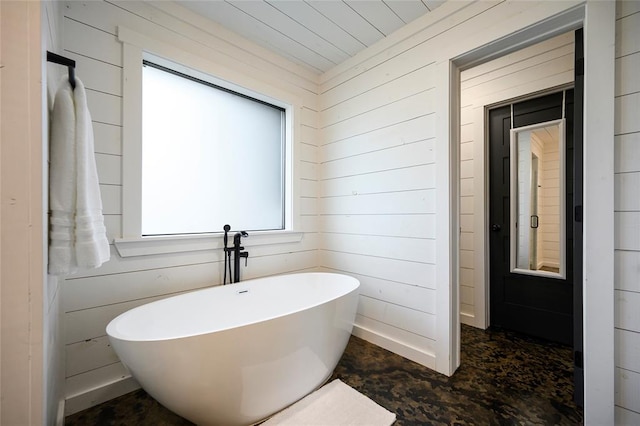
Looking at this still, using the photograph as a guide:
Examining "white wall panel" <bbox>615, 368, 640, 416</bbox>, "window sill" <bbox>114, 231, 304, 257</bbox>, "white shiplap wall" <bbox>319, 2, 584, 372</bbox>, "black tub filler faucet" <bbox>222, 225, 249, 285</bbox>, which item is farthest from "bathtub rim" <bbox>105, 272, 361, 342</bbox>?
"white wall panel" <bbox>615, 368, 640, 416</bbox>

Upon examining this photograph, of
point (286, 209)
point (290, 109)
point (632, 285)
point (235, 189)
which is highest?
point (290, 109)

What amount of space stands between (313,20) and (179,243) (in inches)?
75.0

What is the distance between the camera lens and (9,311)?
64cm

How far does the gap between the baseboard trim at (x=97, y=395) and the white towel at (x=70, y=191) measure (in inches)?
42.8

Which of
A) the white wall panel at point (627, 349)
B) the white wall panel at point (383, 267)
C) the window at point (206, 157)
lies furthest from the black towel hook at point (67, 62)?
the white wall panel at point (627, 349)

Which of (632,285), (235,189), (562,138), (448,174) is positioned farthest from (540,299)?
(235,189)

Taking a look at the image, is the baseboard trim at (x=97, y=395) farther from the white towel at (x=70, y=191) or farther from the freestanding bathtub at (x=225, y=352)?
the white towel at (x=70, y=191)

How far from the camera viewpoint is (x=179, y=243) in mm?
1763

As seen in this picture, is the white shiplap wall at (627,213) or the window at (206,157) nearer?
the white shiplap wall at (627,213)

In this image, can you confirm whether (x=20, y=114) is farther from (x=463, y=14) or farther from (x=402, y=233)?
(x=463, y=14)

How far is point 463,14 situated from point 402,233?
1542mm

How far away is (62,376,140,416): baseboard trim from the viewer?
4.50ft

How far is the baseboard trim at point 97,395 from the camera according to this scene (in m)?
1.37

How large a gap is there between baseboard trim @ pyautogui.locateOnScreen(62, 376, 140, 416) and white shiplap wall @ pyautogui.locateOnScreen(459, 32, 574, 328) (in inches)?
111
